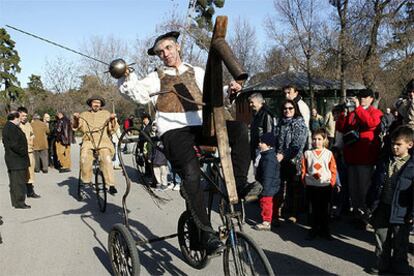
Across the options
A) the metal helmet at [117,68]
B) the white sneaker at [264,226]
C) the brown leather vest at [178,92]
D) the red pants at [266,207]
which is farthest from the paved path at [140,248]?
the metal helmet at [117,68]

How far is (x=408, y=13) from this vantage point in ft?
73.0

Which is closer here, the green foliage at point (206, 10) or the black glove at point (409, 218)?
the black glove at point (409, 218)

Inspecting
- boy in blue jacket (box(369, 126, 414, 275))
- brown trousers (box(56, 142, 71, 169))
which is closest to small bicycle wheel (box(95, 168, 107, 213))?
boy in blue jacket (box(369, 126, 414, 275))

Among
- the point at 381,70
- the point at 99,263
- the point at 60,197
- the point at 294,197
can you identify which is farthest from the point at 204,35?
the point at 99,263

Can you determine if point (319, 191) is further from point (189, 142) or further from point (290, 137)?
point (189, 142)

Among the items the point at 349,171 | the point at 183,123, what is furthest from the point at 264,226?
the point at 183,123

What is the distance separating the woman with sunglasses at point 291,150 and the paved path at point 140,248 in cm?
47

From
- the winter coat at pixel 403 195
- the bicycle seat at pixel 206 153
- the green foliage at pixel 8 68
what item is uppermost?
the green foliage at pixel 8 68

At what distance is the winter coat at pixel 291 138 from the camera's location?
5.80 meters

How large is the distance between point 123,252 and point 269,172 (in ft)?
8.70

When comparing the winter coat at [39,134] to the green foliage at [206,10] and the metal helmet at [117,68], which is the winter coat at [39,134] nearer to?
the metal helmet at [117,68]

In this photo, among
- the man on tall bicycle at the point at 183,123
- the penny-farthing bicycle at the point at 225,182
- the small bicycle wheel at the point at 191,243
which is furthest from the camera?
the small bicycle wheel at the point at 191,243

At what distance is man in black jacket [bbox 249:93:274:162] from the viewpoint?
6.09m

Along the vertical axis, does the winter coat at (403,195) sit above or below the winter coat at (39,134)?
below
